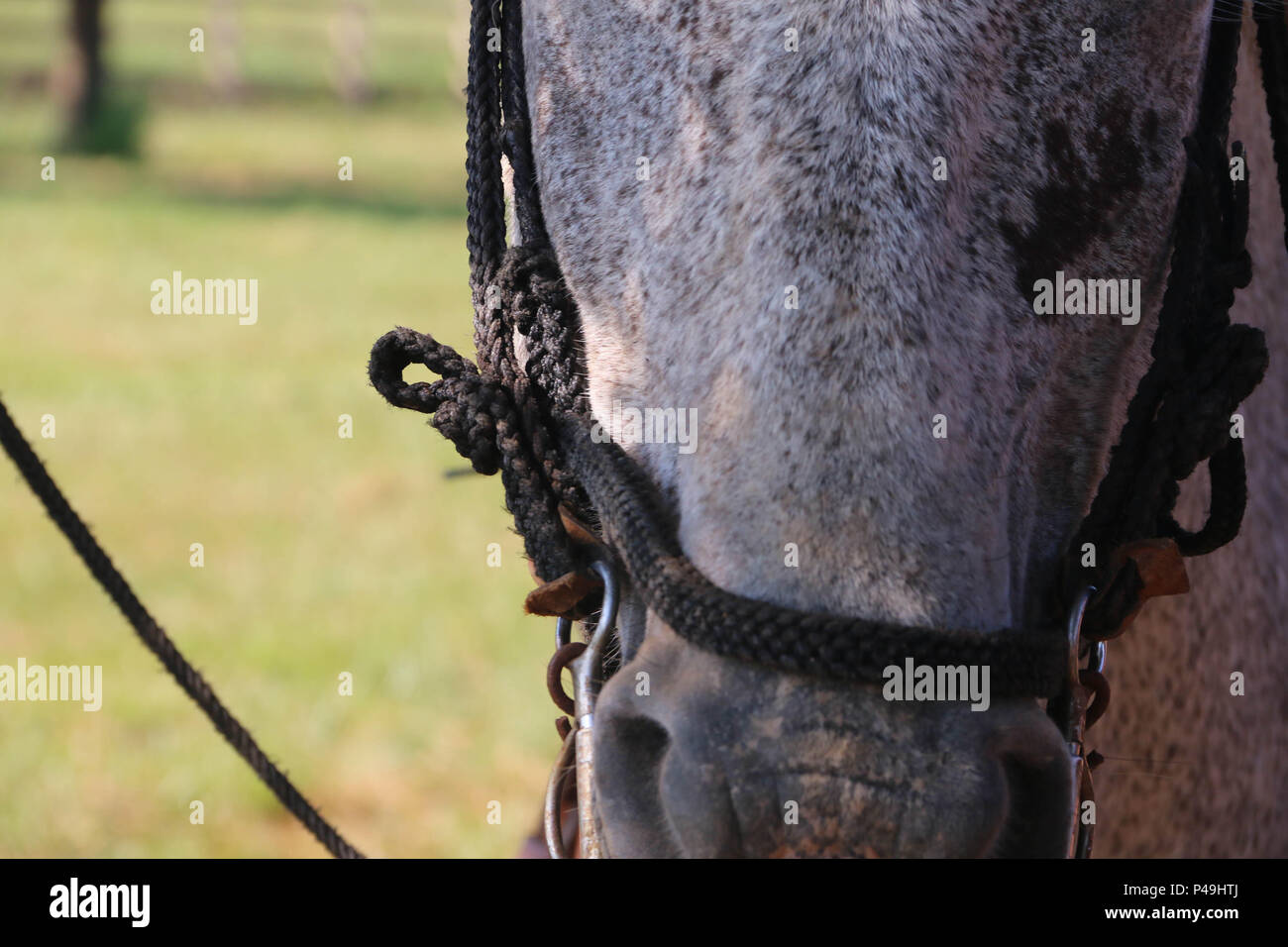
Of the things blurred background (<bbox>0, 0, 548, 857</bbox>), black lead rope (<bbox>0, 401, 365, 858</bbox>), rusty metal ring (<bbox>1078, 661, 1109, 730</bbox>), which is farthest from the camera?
blurred background (<bbox>0, 0, 548, 857</bbox>)

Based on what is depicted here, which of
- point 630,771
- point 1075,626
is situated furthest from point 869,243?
point 630,771

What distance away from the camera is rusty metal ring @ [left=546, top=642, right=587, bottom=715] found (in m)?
1.64

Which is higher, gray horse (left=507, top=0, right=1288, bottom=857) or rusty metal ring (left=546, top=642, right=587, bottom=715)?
gray horse (left=507, top=0, right=1288, bottom=857)

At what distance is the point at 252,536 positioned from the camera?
22.6 ft

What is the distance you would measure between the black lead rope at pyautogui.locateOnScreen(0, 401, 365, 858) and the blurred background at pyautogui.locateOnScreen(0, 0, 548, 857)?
24.6 inches

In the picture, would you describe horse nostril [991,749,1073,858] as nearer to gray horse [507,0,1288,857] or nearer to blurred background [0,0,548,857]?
gray horse [507,0,1288,857]

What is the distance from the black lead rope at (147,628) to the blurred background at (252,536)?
0.62 meters

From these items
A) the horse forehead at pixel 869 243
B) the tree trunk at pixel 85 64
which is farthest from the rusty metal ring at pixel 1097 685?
the tree trunk at pixel 85 64

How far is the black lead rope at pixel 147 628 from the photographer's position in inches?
89.4

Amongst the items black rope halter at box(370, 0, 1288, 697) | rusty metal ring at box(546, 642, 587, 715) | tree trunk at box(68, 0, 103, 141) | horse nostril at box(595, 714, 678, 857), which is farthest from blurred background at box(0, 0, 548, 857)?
horse nostril at box(595, 714, 678, 857)

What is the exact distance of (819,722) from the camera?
4.35 ft
